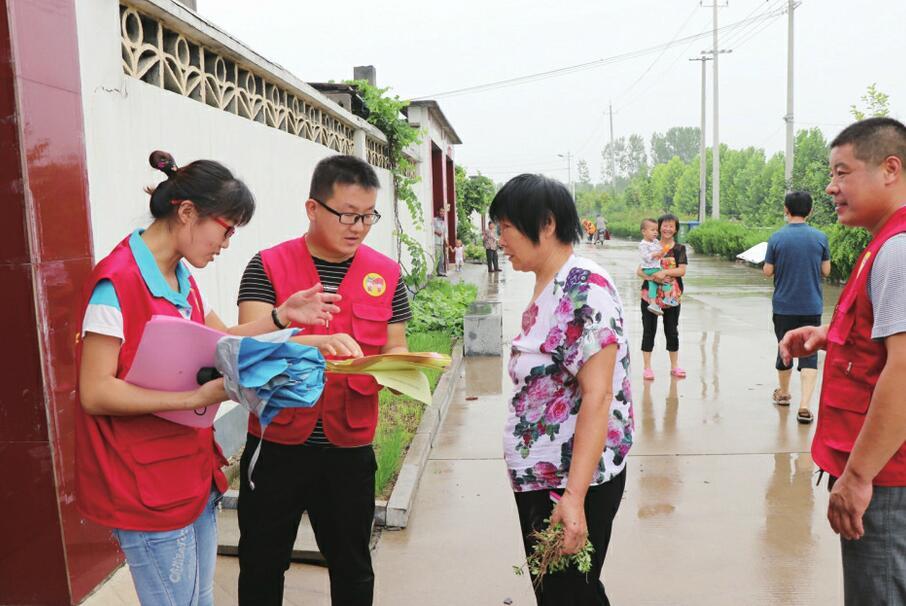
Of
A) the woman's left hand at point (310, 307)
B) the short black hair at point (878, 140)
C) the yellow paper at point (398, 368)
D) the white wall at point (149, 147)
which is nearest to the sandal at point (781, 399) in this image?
the white wall at point (149, 147)

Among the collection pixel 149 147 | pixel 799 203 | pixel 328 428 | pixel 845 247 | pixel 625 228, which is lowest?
pixel 328 428

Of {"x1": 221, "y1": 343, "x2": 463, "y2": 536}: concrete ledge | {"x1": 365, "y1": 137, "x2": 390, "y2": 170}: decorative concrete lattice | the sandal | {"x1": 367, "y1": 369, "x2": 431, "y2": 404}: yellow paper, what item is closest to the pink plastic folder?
{"x1": 367, "y1": 369, "x2": 431, "y2": 404}: yellow paper

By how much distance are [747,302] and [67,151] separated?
13.3m

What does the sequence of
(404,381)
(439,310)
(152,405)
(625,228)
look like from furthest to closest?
(625,228) < (439,310) < (404,381) < (152,405)

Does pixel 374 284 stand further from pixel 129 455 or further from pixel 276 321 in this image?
pixel 129 455

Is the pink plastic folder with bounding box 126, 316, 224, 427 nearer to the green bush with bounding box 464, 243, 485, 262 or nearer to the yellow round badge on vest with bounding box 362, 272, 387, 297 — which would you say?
the yellow round badge on vest with bounding box 362, 272, 387, 297

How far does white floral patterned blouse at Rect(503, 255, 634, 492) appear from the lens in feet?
7.26

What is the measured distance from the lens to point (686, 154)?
12181 cm

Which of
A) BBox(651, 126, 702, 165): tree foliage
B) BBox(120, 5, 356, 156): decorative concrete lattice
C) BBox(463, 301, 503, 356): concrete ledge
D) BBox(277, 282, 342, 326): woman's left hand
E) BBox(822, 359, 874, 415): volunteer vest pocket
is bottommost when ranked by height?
BBox(463, 301, 503, 356): concrete ledge

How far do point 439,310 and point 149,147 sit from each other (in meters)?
7.37

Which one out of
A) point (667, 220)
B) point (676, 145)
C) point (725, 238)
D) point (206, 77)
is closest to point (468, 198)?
point (725, 238)

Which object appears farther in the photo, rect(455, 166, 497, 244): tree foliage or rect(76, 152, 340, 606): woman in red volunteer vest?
rect(455, 166, 497, 244): tree foliage

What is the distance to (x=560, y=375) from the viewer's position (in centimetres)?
229

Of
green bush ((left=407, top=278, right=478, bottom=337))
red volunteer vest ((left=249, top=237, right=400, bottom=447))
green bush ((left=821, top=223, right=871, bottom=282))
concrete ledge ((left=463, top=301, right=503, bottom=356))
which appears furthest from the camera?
green bush ((left=821, top=223, right=871, bottom=282))
